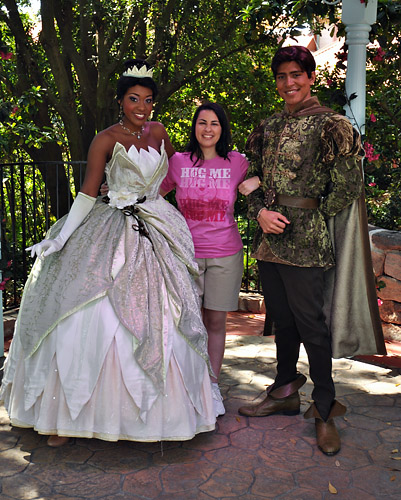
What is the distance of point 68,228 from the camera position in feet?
10.8

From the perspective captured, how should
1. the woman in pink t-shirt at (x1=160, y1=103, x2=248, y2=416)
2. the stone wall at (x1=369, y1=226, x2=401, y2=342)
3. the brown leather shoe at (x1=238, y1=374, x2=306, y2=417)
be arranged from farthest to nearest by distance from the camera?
the stone wall at (x1=369, y1=226, x2=401, y2=342) → the brown leather shoe at (x1=238, y1=374, x2=306, y2=417) → the woman in pink t-shirt at (x1=160, y1=103, x2=248, y2=416)

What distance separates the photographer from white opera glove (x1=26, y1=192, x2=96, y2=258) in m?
3.20

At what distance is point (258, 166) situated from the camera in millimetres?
3418

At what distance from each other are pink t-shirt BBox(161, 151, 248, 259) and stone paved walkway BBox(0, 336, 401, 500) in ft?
3.18

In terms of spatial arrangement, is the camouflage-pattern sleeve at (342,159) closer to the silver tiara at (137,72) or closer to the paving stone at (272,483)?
the silver tiara at (137,72)

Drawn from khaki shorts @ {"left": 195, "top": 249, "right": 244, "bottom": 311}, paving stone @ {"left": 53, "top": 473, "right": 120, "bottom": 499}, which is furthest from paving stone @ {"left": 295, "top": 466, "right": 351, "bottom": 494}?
khaki shorts @ {"left": 195, "top": 249, "right": 244, "bottom": 311}

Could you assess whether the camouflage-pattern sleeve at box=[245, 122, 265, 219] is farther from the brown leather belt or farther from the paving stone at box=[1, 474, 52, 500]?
the paving stone at box=[1, 474, 52, 500]

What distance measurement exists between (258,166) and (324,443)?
4.70 feet

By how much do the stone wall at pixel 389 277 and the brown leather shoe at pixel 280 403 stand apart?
1808 mm

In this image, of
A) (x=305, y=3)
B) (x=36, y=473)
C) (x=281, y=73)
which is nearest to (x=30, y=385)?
(x=36, y=473)

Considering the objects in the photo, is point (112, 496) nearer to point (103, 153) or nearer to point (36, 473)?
point (36, 473)

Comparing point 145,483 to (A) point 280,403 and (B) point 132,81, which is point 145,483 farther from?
(B) point 132,81

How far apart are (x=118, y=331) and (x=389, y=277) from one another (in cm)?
289

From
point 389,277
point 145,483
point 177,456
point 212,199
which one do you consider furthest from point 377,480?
point 389,277
